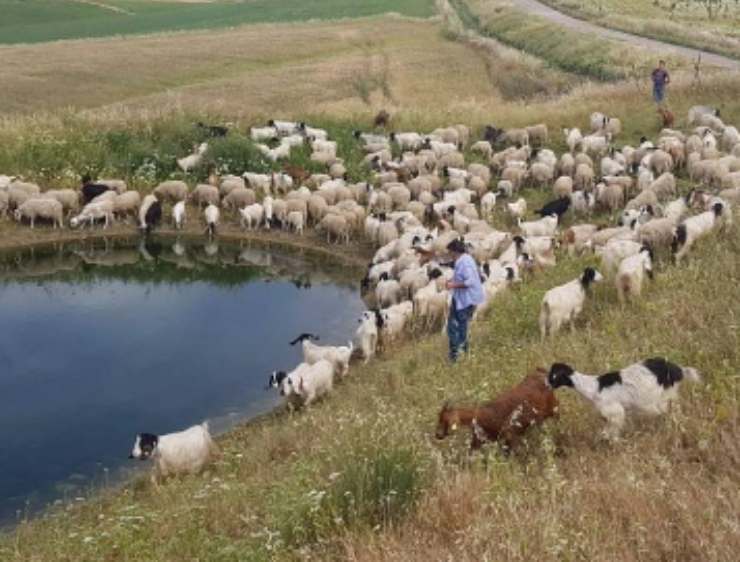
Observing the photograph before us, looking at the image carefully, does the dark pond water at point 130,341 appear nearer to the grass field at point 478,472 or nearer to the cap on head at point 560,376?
the grass field at point 478,472

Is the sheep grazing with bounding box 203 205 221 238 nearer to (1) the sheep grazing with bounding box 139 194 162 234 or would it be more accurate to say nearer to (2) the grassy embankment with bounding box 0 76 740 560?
(1) the sheep grazing with bounding box 139 194 162 234

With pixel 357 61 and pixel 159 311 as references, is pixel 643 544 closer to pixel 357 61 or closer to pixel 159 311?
pixel 159 311

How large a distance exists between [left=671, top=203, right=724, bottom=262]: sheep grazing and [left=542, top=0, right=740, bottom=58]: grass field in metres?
35.8

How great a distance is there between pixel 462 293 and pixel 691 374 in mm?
5260

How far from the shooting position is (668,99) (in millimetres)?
33594

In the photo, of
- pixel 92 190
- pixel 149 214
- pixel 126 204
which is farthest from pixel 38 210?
pixel 149 214

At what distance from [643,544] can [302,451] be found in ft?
18.4

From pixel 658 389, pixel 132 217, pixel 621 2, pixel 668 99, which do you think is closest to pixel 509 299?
pixel 658 389

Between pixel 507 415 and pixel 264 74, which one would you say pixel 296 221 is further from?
pixel 264 74

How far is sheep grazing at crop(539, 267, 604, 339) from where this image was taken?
13.8 metres

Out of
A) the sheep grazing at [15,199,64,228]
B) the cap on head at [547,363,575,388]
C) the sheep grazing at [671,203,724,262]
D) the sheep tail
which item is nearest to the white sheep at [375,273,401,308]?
the sheep grazing at [671,203,724,262]

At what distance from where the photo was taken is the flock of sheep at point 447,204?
16703 millimetres

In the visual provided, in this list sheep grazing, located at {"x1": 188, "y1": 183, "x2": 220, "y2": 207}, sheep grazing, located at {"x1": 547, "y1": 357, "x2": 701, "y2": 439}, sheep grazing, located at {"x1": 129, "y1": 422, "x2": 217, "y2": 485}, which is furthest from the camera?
sheep grazing, located at {"x1": 188, "y1": 183, "x2": 220, "y2": 207}

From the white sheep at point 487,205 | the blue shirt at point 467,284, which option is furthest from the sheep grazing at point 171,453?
the white sheep at point 487,205
